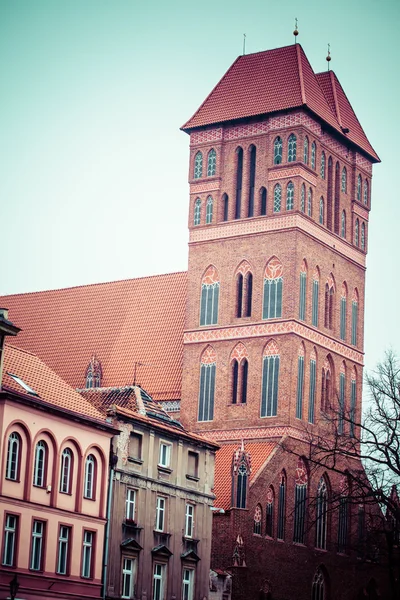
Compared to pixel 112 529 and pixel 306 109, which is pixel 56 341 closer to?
pixel 306 109

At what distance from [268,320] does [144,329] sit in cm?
870

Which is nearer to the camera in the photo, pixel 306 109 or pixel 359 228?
pixel 306 109

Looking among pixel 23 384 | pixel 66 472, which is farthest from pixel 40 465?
pixel 23 384

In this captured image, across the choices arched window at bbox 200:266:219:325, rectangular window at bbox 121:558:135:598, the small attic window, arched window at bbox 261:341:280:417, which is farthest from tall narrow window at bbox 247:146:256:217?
the small attic window

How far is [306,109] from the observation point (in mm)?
69562

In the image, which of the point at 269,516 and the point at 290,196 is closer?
the point at 269,516

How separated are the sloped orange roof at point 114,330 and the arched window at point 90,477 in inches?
882

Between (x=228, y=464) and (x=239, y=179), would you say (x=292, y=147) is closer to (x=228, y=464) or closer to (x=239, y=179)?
(x=239, y=179)

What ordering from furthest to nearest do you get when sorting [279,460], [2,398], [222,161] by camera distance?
[222,161]
[279,460]
[2,398]

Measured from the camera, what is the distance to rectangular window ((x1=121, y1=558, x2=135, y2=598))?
49.9 metres

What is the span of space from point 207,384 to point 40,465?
24.5 m

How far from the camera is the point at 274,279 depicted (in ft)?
226

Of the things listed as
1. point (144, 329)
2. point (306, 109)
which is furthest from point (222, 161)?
point (144, 329)

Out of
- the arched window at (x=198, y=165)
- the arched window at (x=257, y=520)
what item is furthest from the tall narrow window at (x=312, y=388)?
the arched window at (x=198, y=165)
